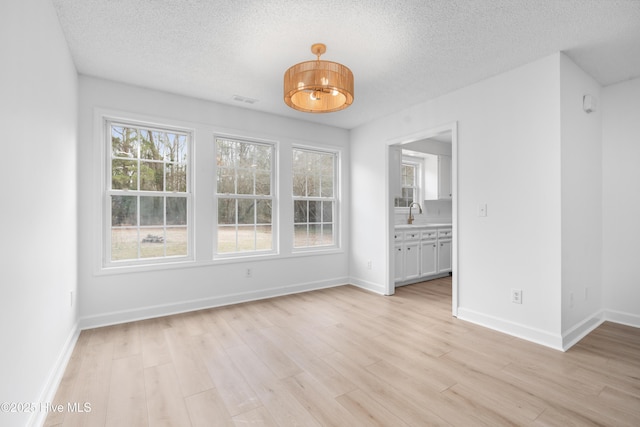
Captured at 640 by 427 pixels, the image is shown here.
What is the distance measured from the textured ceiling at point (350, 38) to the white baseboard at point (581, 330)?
101 inches

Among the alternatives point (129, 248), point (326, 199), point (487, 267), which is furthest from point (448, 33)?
point (129, 248)

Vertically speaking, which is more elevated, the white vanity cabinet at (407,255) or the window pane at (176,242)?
the window pane at (176,242)

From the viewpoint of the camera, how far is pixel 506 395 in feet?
6.63

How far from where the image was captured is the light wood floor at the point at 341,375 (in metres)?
1.83

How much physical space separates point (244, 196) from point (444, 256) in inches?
148

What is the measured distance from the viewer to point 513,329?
3.00 m

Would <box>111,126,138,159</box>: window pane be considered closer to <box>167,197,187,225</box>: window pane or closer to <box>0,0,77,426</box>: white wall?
<box>167,197,187,225</box>: window pane

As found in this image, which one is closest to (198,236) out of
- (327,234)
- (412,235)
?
(327,234)

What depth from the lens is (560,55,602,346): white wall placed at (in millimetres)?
2795

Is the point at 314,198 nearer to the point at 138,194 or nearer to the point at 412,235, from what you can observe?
the point at 412,235

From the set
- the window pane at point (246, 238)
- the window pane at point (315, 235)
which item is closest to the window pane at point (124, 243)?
the window pane at point (246, 238)

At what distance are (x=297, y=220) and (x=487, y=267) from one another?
8.72ft

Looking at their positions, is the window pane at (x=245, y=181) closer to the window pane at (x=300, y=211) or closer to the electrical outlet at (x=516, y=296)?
the window pane at (x=300, y=211)

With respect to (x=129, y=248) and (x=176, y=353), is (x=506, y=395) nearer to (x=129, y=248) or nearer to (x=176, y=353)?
(x=176, y=353)
